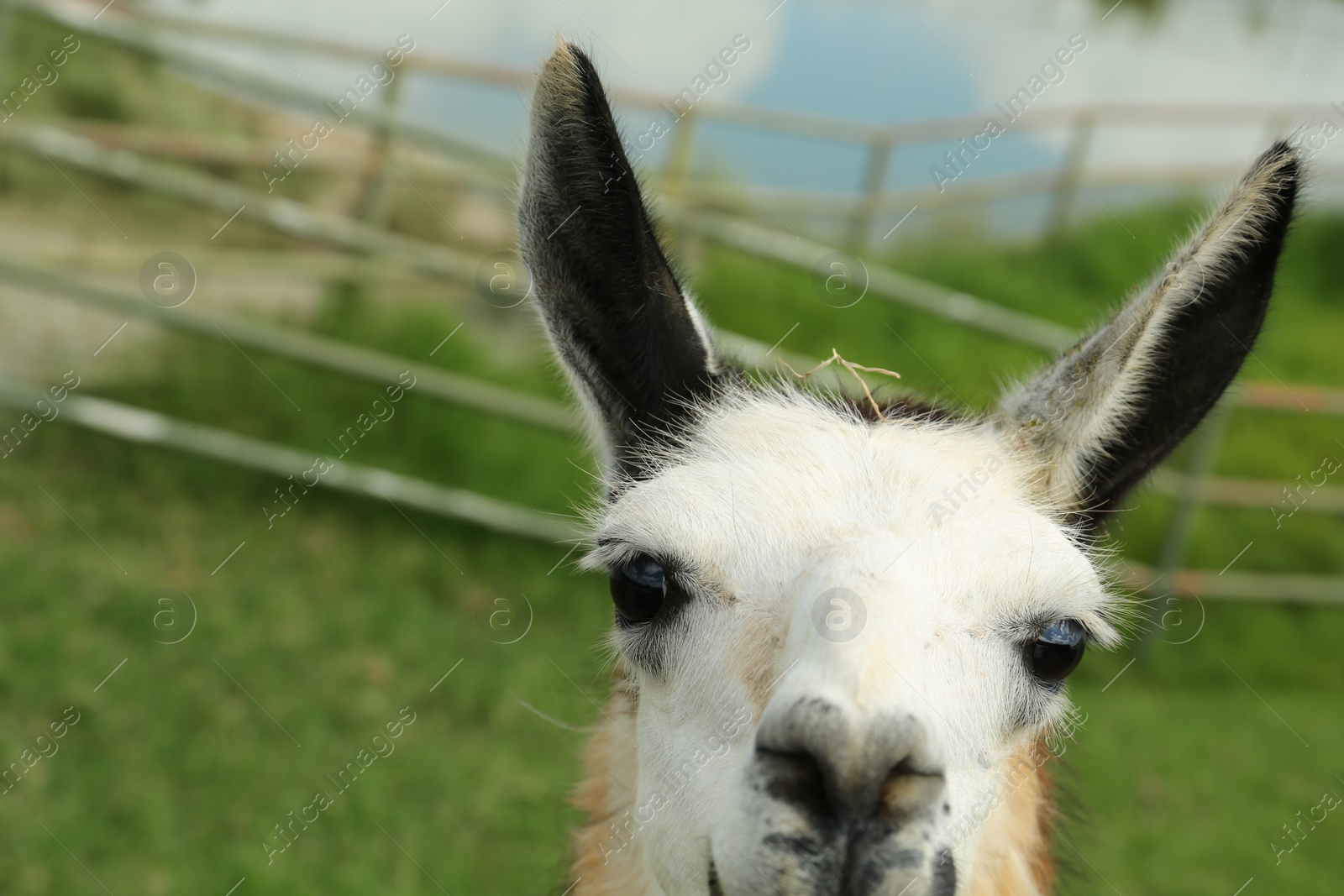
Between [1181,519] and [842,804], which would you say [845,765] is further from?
[1181,519]

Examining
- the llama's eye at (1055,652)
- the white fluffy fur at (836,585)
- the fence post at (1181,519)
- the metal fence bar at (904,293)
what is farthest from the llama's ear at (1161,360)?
the fence post at (1181,519)

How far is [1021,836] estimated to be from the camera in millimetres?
2156

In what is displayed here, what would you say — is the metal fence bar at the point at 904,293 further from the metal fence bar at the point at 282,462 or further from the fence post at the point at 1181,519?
the metal fence bar at the point at 282,462

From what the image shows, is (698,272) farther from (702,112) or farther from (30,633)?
(30,633)

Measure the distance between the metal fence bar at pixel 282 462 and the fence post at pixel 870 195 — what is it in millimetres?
5228

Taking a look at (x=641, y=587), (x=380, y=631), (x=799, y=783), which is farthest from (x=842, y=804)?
(x=380, y=631)

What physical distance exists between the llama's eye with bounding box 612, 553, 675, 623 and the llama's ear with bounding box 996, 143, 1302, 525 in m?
0.90

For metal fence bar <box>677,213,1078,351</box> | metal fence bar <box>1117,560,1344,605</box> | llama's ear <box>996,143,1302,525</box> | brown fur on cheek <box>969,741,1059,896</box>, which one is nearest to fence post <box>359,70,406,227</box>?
metal fence bar <box>677,213,1078,351</box>

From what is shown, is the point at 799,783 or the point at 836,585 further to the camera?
the point at 836,585

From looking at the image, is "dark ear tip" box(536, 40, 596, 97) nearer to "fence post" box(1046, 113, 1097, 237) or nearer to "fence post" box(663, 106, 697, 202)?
"fence post" box(663, 106, 697, 202)

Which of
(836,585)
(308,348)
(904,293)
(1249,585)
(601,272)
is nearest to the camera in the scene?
(836,585)

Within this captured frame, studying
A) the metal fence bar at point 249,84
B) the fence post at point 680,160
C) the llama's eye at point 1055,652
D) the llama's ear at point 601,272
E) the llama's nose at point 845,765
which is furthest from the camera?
the fence post at point 680,160

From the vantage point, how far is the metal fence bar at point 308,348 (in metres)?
5.83

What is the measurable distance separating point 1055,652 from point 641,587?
790 mm
